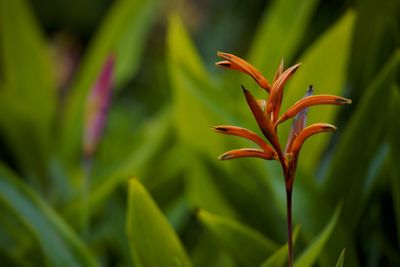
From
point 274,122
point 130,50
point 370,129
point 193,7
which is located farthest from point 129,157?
point 193,7

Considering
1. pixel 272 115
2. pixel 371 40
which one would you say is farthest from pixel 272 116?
pixel 371 40

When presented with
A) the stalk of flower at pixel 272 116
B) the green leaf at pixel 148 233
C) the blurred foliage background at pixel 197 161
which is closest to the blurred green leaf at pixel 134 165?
the blurred foliage background at pixel 197 161

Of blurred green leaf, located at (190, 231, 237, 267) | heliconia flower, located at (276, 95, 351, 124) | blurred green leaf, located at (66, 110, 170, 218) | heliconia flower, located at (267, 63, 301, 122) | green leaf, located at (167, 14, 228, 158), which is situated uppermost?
heliconia flower, located at (267, 63, 301, 122)

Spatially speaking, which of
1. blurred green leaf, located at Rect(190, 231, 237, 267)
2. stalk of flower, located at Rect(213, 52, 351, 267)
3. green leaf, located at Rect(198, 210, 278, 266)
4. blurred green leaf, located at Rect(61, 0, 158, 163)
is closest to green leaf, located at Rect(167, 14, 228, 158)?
blurred green leaf, located at Rect(190, 231, 237, 267)

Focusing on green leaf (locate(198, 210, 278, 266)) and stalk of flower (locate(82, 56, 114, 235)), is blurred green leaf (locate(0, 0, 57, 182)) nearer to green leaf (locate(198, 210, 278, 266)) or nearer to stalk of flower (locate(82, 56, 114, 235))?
stalk of flower (locate(82, 56, 114, 235))

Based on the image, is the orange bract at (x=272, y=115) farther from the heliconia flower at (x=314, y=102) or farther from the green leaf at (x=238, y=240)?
the green leaf at (x=238, y=240)
